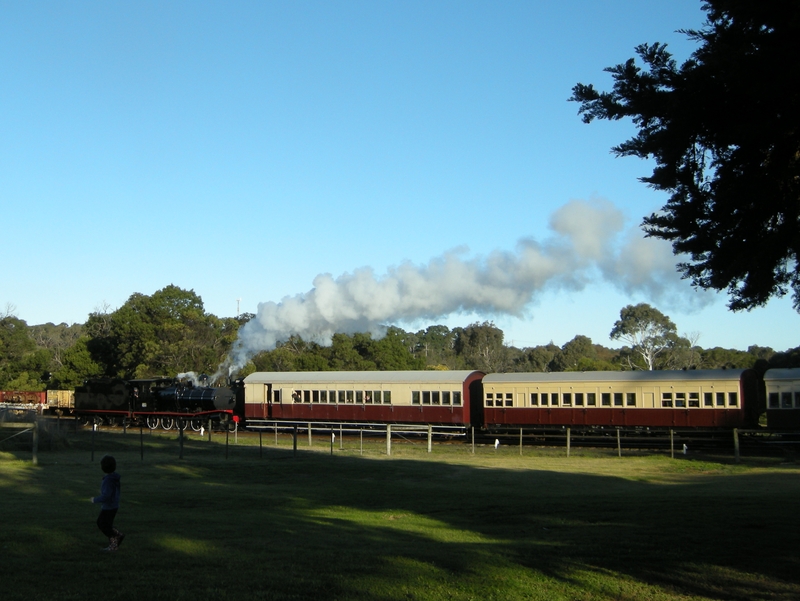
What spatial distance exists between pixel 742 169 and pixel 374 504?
32.6ft

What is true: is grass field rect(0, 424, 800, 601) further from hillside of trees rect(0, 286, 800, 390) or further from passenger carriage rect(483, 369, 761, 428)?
hillside of trees rect(0, 286, 800, 390)

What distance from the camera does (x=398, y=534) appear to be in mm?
12383

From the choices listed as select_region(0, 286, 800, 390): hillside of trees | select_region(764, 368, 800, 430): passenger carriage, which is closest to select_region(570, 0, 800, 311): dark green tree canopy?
select_region(764, 368, 800, 430): passenger carriage

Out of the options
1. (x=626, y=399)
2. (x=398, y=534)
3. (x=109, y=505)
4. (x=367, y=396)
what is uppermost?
(x=367, y=396)

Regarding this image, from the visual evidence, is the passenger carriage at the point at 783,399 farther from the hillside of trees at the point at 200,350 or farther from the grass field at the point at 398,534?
the hillside of trees at the point at 200,350

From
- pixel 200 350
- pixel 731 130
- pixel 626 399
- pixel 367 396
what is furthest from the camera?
pixel 200 350

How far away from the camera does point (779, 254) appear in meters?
9.64

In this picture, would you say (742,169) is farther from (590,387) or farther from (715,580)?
(590,387)

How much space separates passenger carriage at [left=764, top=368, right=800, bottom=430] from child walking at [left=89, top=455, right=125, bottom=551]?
28.0 metres

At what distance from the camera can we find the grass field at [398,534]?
866cm

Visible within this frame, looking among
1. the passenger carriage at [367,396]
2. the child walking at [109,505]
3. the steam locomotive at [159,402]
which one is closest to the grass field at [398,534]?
the child walking at [109,505]

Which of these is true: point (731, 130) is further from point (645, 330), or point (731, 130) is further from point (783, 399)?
point (645, 330)

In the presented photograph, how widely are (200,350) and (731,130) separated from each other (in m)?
69.8

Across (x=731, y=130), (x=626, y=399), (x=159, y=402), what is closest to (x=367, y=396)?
(x=626, y=399)
